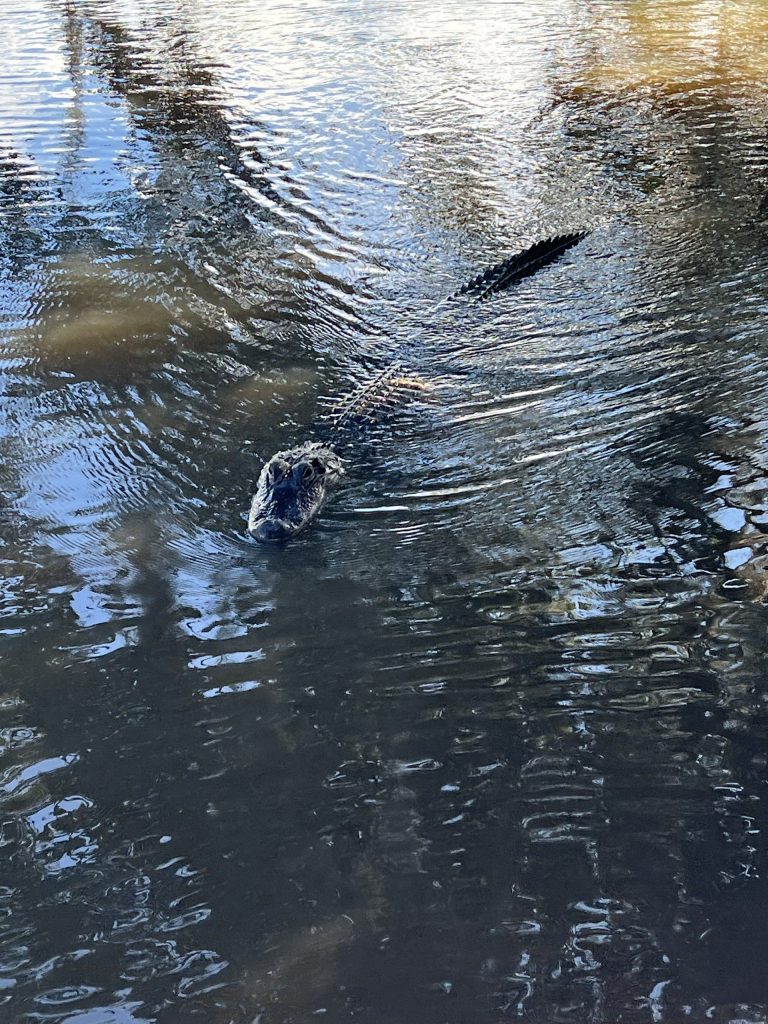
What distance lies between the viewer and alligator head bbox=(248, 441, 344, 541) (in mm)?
3664

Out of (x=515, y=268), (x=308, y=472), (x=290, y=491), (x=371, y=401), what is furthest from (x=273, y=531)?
(x=515, y=268)

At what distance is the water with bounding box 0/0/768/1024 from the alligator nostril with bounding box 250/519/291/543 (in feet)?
0.22

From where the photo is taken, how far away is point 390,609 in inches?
130

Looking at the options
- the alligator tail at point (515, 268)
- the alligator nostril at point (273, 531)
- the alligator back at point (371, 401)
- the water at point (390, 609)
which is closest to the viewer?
the water at point (390, 609)

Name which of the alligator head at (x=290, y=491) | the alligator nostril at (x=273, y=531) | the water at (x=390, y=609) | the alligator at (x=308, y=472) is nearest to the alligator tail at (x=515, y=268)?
the water at (x=390, y=609)

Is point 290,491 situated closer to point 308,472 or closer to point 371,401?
point 308,472

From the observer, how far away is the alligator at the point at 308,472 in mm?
3672

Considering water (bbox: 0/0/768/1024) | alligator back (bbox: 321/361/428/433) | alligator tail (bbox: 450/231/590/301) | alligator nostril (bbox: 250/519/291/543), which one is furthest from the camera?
alligator tail (bbox: 450/231/590/301)

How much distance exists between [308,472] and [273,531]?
1.19ft

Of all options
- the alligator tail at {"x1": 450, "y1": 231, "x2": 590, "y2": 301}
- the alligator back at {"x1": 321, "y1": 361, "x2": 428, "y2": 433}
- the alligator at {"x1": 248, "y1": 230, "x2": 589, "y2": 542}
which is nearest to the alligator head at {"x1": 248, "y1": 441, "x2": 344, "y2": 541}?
the alligator at {"x1": 248, "y1": 230, "x2": 589, "y2": 542}

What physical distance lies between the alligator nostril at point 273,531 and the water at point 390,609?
67mm

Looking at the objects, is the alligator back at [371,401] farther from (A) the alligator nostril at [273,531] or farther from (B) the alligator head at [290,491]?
(A) the alligator nostril at [273,531]

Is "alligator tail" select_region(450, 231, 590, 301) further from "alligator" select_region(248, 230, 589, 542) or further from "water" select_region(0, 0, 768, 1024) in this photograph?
"alligator" select_region(248, 230, 589, 542)

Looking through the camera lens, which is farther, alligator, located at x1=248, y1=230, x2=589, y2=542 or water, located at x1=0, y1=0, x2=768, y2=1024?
alligator, located at x1=248, y1=230, x2=589, y2=542
